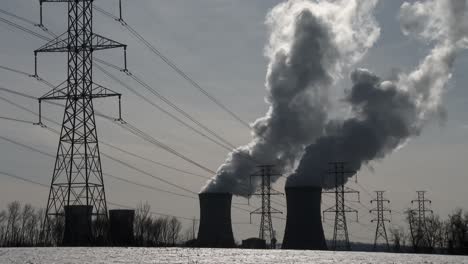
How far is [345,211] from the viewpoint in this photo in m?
84.8

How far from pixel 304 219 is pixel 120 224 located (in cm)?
1958

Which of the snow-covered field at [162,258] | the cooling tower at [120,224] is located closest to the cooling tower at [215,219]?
the snow-covered field at [162,258]

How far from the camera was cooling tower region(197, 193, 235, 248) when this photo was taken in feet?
263

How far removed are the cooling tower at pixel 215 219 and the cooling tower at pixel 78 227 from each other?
90.9 ft

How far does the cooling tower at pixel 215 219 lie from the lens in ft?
263

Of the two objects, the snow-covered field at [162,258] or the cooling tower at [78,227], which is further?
the snow-covered field at [162,258]

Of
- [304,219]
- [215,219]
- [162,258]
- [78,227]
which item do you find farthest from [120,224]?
[78,227]

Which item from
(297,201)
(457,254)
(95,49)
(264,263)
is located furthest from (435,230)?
(95,49)

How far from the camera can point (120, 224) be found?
74.2 meters

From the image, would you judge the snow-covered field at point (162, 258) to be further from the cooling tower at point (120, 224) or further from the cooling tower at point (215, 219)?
the cooling tower at point (215, 219)

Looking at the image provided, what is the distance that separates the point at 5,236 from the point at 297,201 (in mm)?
50775

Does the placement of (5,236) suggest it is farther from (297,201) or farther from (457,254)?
(457,254)

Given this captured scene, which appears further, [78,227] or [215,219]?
[215,219]

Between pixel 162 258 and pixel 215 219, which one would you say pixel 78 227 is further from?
pixel 215 219
